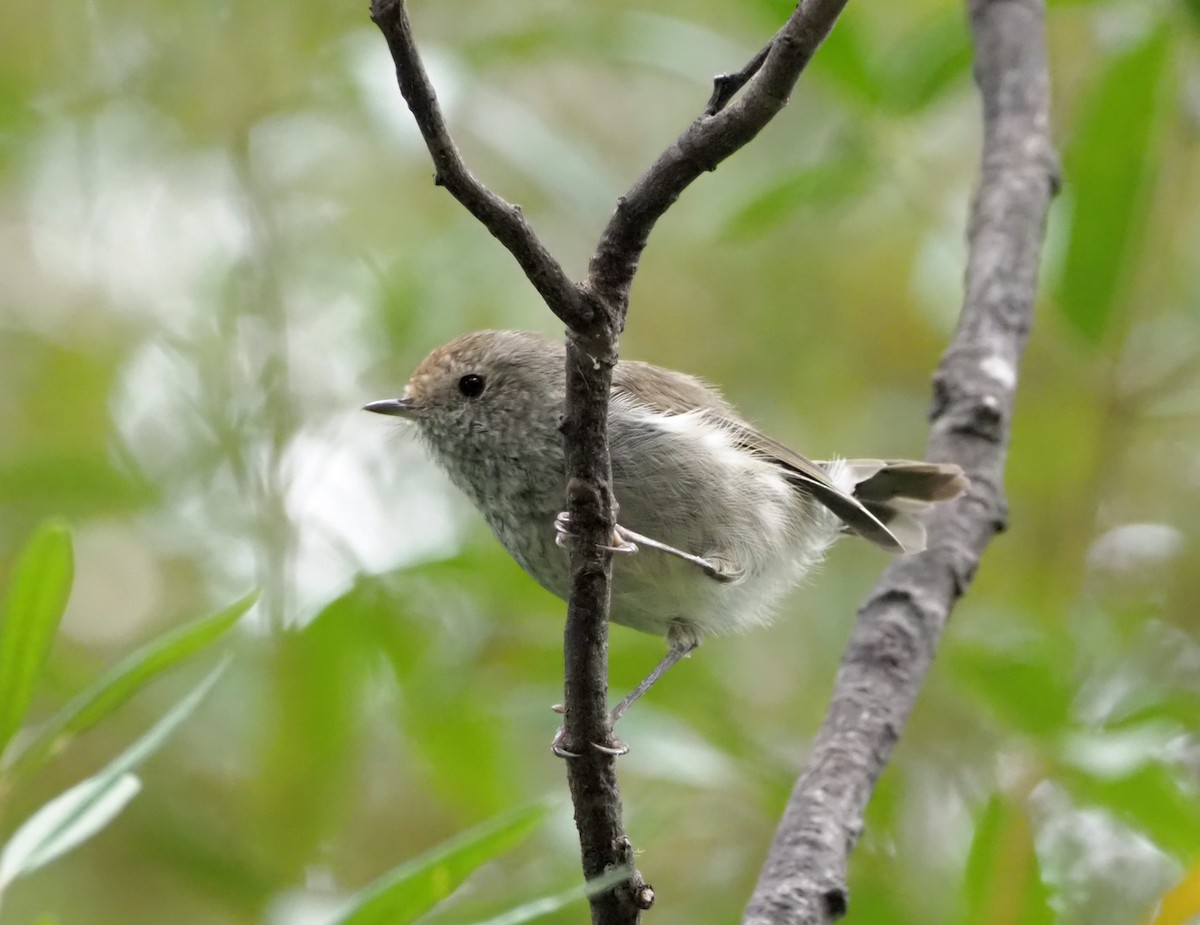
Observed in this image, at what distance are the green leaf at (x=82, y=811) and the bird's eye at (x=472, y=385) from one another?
129 cm

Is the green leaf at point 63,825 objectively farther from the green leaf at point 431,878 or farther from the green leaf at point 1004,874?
the green leaf at point 1004,874

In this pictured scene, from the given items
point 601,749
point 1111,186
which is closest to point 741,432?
point 1111,186

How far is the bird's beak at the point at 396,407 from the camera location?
3543mm

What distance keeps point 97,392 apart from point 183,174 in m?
0.85

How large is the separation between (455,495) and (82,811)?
2433mm

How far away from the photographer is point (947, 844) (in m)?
3.95

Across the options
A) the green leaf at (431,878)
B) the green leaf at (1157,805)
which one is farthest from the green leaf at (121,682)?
the green leaf at (1157,805)

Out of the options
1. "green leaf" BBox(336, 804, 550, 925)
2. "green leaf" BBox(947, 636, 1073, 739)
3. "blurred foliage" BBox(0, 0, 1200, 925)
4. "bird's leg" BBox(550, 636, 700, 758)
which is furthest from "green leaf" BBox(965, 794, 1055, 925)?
"green leaf" BBox(336, 804, 550, 925)

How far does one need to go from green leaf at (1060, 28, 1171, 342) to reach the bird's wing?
803 mm

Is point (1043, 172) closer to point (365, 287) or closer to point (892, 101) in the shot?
point (892, 101)

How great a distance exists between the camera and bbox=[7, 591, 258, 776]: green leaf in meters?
2.18

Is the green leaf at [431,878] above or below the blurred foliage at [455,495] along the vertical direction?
below

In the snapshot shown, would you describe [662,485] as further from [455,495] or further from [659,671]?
[455,495]

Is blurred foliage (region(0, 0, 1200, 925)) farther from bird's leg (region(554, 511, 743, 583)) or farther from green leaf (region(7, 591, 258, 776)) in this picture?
green leaf (region(7, 591, 258, 776))
